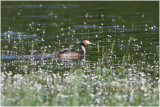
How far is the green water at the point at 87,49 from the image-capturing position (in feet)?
Result: 52.5

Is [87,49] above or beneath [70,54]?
above

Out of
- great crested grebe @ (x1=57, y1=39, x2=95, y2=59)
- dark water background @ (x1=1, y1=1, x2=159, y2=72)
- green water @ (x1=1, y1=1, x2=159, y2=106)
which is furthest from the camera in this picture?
dark water background @ (x1=1, y1=1, x2=159, y2=72)

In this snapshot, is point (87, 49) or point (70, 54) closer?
point (70, 54)

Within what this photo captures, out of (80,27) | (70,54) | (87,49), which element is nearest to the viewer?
(70,54)

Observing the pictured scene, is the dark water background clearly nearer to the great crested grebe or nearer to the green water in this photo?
the green water

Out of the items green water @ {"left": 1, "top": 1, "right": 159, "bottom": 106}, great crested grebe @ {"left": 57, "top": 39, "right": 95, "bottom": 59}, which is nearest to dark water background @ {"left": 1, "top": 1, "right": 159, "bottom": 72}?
green water @ {"left": 1, "top": 1, "right": 159, "bottom": 106}

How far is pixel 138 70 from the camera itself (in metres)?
19.9

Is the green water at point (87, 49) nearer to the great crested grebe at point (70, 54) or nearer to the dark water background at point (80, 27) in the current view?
the dark water background at point (80, 27)

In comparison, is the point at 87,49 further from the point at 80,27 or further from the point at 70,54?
the point at 80,27

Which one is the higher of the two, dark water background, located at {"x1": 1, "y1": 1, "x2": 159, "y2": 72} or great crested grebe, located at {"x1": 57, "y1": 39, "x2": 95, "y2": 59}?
dark water background, located at {"x1": 1, "y1": 1, "x2": 159, "y2": 72}

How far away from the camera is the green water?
16.0 m

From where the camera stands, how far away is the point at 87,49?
27.4m

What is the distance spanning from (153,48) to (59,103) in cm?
1177

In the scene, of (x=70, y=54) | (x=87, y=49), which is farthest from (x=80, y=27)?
(x=70, y=54)
